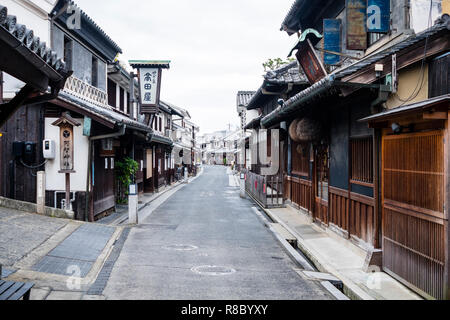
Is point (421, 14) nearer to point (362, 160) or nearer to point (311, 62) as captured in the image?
point (362, 160)

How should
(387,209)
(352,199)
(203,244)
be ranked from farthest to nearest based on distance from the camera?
(203,244)
(352,199)
(387,209)

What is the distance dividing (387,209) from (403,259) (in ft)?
3.48

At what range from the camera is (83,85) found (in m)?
16.8

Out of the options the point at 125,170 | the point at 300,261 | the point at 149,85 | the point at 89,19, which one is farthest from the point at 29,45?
the point at 149,85

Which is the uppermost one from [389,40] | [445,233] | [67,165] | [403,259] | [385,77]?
[389,40]

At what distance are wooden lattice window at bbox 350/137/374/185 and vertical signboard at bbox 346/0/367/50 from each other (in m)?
2.40

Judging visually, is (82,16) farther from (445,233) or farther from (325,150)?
(445,233)

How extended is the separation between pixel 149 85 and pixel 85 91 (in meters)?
3.77

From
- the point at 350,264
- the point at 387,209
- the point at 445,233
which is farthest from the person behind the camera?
the point at 350,264

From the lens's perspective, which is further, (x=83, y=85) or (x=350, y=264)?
(x=83, y=85)

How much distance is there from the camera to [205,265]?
854cm

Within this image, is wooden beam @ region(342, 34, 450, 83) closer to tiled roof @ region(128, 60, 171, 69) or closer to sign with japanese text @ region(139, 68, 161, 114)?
tiled roof @ region(128, 60, 171, 69)

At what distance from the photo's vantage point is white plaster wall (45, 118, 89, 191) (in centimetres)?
1297

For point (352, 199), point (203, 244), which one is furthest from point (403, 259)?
point (203, 244)
